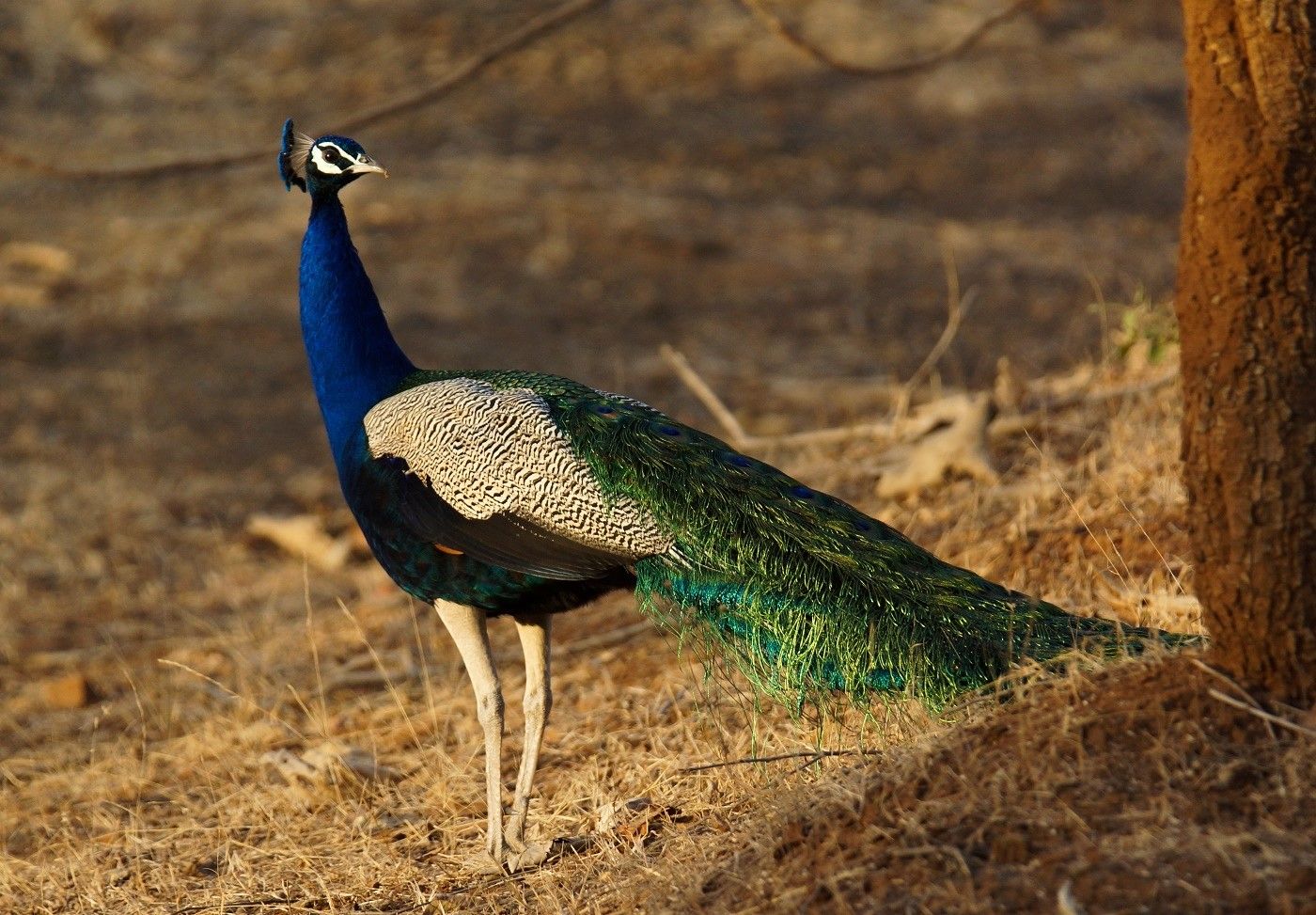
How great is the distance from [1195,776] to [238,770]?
2.90 m

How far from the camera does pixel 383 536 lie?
12.5 ft

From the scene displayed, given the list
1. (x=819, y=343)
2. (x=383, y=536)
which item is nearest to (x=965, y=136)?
(x=819, y=343)

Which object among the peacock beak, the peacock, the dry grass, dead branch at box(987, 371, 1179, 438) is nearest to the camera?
the dry grass

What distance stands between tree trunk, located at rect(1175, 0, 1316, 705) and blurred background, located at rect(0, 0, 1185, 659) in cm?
441

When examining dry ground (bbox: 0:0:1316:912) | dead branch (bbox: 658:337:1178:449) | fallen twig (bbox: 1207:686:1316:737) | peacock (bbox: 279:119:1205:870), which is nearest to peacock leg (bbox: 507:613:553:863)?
peacock (bbox: 279:119:1205:870)

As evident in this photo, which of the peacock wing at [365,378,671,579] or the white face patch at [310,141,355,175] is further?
the white face patch at [310,141,355,175]

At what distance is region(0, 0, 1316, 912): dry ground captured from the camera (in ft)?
8.77

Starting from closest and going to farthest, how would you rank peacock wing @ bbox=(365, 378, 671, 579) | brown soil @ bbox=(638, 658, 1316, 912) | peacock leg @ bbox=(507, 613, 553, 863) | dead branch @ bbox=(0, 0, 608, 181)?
1. brown soil @ bbox=(638, 658, 1316, 912)
2. peacock wing @ bbox=(365, 378, 671, 579)
3. peacock leg @ bbox=(507, 613, 553, 863)
4. dead branch @ bbox=(0, 0, 608, 181)

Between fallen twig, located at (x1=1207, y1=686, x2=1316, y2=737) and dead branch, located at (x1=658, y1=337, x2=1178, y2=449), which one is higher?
fallen twig, located at (x1=1207, y1=686, x2=1316, y2=737)

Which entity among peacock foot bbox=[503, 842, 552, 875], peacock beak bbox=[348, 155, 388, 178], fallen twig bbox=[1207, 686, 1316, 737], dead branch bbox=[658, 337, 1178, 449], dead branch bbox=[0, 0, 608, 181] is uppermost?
dead branch bbox=[0, 0, 608, 181]

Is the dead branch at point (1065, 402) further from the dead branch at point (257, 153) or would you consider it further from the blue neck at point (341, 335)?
the blue neck at point (341, 335)

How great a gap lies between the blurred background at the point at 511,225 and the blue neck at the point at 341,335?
219cm

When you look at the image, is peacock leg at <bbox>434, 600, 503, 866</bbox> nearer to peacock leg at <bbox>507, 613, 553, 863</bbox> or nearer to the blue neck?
peacock leg at <bbox>507, 613, 553, 863</bbox>

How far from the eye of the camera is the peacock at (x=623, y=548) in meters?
3.21
